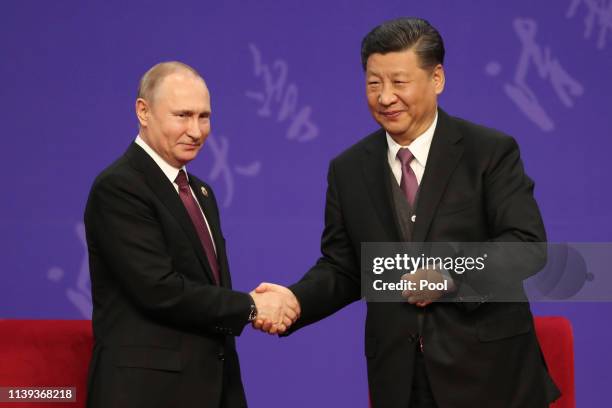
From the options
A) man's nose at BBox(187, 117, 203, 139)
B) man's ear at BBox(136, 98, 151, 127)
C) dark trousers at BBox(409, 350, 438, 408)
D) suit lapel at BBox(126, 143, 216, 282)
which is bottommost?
dark trousers at BBox(409, 350, 438, 408)

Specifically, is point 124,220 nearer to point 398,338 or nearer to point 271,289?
point 271,289

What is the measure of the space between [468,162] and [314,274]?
0.54 m

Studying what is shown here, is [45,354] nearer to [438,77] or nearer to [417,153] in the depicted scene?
[417,153]

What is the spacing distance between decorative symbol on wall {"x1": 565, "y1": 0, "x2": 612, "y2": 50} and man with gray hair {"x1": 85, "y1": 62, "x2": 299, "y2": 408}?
155 cm

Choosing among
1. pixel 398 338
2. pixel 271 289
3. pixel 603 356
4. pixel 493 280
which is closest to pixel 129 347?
pixel 271 289

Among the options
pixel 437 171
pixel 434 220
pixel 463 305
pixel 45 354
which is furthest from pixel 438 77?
pixel 45 354

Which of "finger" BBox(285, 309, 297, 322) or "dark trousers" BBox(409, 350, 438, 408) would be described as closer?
"dark trousers" BBox(409, 350, 438, 408)

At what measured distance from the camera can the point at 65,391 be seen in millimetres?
2557

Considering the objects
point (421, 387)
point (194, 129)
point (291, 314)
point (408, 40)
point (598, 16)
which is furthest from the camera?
point (598, 16)

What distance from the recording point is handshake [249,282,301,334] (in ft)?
8.43

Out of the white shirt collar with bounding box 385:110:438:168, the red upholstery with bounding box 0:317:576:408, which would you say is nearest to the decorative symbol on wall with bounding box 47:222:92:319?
the red upholstery with bounding box 0:317:576:408

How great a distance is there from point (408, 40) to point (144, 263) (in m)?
0.81

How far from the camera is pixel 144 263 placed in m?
2.34

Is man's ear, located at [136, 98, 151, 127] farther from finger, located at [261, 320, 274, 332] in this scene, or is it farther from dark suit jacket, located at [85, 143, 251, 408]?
finger, located at [261, 320, 274, 332]
